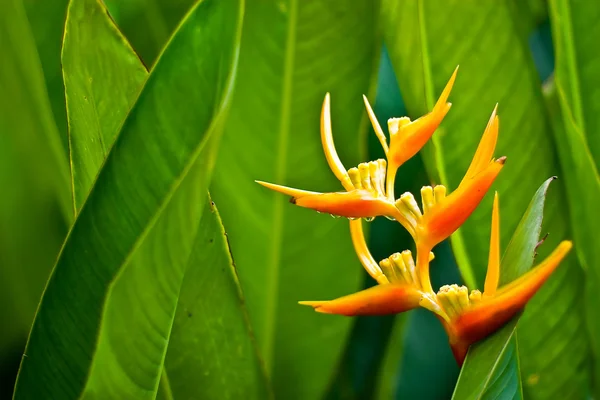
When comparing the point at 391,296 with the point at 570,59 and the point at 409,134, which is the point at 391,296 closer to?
the point at 409,134

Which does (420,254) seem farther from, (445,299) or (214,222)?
(214,222)

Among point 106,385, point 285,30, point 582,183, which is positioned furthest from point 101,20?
point 582,183

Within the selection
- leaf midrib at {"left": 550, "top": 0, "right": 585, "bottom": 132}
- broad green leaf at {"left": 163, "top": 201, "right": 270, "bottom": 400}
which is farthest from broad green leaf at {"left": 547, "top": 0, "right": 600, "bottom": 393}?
broad green leaf at {"left": 163, "top": 201, "right": 270, "bottom": 400}

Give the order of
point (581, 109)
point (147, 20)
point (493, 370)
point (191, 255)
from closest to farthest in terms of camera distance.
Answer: point (493, 370), point (191, 255), point (581, 109), point (147, 20)

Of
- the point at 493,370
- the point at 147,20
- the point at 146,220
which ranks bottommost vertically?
the point at 493,370

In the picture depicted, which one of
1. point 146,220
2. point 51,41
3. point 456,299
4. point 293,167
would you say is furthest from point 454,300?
point 51,41

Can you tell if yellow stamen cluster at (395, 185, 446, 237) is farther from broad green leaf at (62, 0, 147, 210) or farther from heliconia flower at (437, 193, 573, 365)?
broad green leaf at (62, 0, 147, 210)

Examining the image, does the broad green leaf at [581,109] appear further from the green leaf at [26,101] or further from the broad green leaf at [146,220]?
the green leaf at [26,101]

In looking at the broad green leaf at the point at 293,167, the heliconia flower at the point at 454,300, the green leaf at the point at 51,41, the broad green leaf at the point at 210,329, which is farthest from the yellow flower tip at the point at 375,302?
the green leaf at the point at 51,41
